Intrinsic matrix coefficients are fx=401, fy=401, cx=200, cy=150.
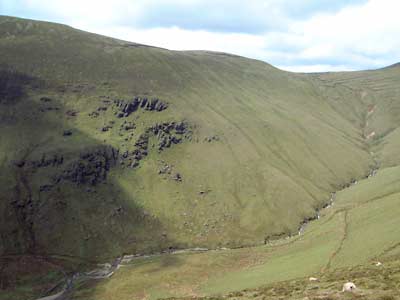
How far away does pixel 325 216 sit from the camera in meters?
199

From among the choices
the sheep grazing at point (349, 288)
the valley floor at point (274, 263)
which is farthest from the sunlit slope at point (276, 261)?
the sheep grazing at point (349, 288)

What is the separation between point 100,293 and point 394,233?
94.9m

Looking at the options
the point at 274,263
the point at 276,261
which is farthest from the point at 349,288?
the point at 276,261

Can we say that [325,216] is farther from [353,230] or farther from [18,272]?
[18,272]

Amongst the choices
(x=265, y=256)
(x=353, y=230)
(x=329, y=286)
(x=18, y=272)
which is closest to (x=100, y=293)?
(x=18, y=272)

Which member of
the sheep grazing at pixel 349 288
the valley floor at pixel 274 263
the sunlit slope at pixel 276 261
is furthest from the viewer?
the sunlit slope at pixel 276 261

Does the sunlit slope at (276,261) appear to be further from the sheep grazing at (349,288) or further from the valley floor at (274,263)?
the sheep grazing at (349,288)

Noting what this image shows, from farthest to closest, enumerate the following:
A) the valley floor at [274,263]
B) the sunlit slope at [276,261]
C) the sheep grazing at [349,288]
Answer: the sunlit slope at [276,261] → the valley floor at [274,263] → the sheep grazing at [349,288]

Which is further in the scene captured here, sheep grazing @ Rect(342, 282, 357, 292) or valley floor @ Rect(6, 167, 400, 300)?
valley floor @ Rect(6, 167, 400, 300)

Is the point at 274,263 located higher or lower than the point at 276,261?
higher

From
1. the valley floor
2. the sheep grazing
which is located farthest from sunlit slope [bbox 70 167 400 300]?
the sheep grazing


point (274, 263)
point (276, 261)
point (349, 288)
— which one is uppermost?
point (349, 288)

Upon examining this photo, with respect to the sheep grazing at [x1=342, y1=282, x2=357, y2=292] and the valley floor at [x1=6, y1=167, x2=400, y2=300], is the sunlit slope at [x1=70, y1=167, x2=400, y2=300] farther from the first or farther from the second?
the sheep grazing at [x1=342, y1=282, x2=357, y2=292]

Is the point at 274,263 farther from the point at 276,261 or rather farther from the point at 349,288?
the point at 349,288
